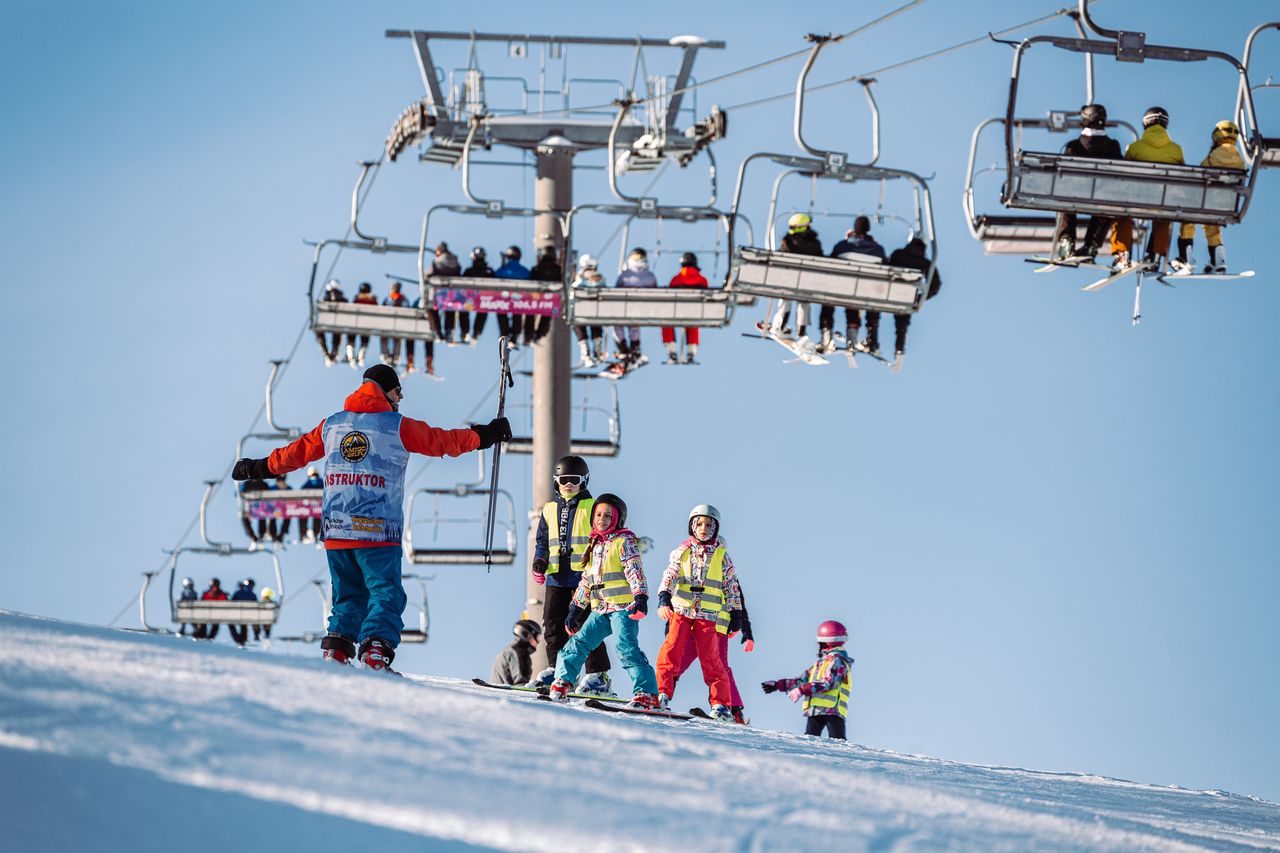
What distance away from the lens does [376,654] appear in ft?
29.0

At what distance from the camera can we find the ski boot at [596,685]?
36.6 feet

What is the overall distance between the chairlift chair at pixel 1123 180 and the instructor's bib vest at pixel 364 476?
193 inches

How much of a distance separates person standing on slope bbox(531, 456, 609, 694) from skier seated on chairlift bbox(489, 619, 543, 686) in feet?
3.34

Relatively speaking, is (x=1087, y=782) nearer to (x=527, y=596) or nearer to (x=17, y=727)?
(x=17, y=727)

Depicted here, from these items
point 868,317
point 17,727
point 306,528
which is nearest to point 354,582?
point 17,727

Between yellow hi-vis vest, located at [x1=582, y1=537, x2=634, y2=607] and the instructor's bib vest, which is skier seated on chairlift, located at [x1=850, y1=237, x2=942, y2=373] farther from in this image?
the instructor's bib vest

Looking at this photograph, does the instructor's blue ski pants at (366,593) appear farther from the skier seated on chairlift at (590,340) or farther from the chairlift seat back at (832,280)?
the skier seated on chairlift at (590,340)


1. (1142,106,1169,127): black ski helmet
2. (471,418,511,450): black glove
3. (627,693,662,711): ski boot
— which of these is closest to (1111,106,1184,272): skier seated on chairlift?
(1142,106,1169,127): black ski helmet

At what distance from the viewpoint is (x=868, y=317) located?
15875mm

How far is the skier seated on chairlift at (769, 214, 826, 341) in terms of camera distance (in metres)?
14.9

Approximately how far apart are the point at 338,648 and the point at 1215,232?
7.60 metres

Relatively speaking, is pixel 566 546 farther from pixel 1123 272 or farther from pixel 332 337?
pixel 332 337

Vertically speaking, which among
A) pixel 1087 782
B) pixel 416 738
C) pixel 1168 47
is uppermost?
pixel 1168 47

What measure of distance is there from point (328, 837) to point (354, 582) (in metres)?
4.55
